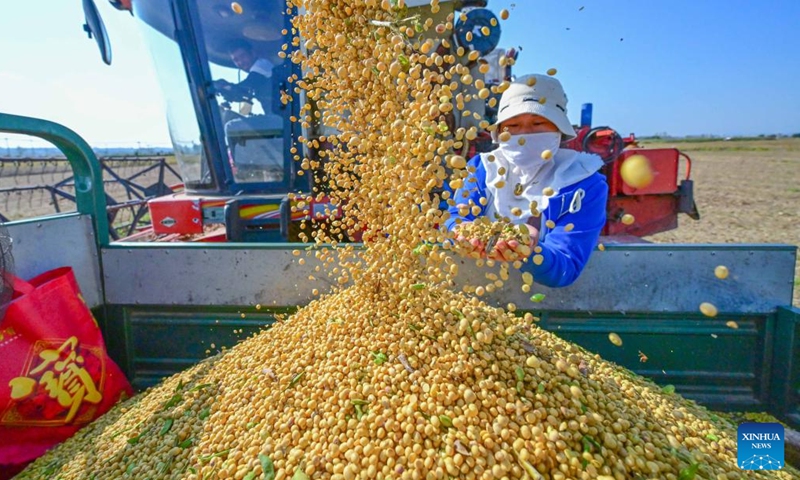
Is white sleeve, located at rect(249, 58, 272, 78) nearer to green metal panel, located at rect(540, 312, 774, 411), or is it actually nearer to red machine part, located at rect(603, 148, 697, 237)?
green metal panel, located at rect(540, 312, 774, 411)

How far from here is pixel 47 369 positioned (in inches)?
78.8

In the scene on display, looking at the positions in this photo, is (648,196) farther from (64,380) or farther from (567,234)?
(64,380)

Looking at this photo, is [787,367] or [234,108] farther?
[234,108]

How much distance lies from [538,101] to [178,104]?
3.48 m

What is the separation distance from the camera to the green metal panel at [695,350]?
2.22 m

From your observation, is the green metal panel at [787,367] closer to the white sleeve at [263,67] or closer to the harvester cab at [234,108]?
the harvester cab at [234,108]

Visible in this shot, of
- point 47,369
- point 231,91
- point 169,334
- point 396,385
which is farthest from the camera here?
point 231,91

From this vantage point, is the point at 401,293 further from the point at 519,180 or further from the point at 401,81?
the point at 519,180

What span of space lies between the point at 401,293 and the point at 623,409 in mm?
907

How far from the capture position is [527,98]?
229cm

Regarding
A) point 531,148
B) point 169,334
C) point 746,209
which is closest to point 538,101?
point 531,148

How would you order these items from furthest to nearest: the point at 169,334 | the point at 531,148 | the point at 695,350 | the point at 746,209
A: the point at 746,209
the point at 169,334
the point at 531,148
the point at 695,350

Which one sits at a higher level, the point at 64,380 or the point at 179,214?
the point at 179,214

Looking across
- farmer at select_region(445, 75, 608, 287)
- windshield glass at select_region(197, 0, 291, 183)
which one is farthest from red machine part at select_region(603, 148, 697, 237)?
windshield glass at select_region(197, 0, 291, 183)
